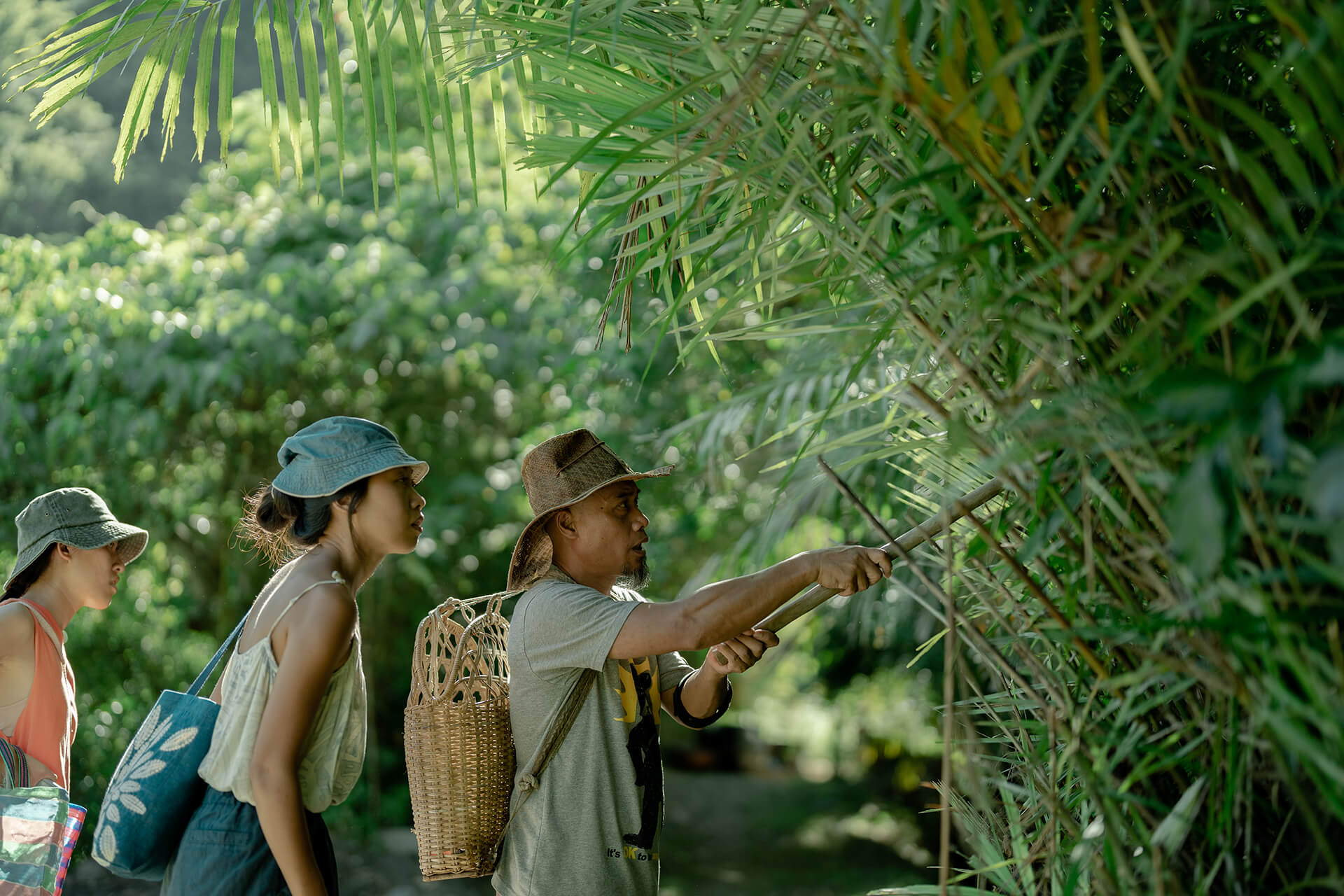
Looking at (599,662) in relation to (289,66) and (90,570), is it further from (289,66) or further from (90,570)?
(90,570)

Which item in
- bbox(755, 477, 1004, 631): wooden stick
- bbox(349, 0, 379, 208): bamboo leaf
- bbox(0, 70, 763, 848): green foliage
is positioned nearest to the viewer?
bbox(755, 477, 1004, 631): wooden stick

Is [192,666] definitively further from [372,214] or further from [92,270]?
[372,214]

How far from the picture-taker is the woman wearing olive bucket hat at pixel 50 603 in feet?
7.42

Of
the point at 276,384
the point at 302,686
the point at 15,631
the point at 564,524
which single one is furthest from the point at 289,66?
the point at 276,384

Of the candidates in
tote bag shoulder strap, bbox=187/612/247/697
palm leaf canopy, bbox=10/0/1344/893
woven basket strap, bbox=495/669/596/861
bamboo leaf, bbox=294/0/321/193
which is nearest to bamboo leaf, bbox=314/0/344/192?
bamboo leaf, bbox=294/0/321/193

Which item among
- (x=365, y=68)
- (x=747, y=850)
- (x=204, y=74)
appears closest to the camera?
(x=365, y=68)

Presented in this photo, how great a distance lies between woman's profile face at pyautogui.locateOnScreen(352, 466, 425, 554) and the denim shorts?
0.46 m

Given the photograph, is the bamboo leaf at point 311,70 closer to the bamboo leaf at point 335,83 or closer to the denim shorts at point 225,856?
the bamboo leaf at point 335,83

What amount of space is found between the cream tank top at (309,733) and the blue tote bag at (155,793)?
29 millimetres

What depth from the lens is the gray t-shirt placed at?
1.91 m

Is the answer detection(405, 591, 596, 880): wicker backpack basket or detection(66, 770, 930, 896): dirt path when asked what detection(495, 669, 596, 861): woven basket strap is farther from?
detection(66, 770, 930, 896): dirt path

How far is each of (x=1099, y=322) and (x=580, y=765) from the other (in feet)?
4.50

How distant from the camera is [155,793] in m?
1.73

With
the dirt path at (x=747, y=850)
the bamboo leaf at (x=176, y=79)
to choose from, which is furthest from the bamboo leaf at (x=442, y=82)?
the dirt path at (x=747, y=850)
